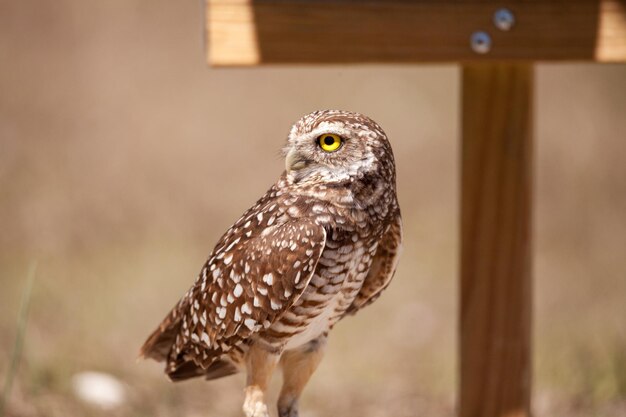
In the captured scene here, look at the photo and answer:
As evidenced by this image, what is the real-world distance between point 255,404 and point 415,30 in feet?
3.80

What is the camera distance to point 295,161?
228 centimetres

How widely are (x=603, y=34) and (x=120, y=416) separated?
2.56 metres

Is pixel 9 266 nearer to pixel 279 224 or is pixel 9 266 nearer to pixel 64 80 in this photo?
pixel 64 80

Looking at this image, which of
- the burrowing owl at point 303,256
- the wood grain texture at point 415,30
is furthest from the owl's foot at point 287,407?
the wood grain texture at point 415,30

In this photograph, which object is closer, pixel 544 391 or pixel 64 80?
pixel 544 391

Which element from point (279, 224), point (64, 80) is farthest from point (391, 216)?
point (64, 80)

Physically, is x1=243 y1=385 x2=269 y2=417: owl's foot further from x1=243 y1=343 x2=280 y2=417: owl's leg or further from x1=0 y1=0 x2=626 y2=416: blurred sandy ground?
x1=0 y1=0 x2=626 y2=416: blurred sandy ground

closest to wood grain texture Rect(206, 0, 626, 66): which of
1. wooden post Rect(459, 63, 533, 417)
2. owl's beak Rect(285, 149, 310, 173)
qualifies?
wooden post Rect(459, 63, 533, 417)

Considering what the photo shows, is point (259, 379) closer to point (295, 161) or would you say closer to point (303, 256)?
point (303, 256)

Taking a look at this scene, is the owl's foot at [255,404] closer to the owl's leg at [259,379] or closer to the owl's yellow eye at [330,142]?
the owl's leg at [259,379]

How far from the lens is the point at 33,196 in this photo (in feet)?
21.6

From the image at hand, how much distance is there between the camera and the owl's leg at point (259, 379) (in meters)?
2.58

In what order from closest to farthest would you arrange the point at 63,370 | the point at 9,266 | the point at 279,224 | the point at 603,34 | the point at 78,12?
the point at 279,224
the point at 603,34
the point at 63,370
the point at 9,266
the point at 78,12

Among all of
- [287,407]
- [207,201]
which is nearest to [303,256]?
[287,407]
